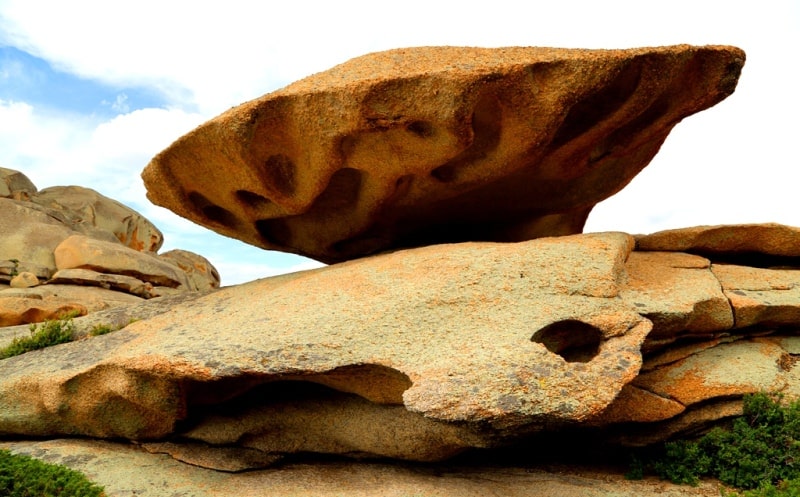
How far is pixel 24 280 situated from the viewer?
14.1m

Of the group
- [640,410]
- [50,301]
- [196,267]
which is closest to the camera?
[640,410]

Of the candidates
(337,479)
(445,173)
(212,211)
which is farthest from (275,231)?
(337,479)

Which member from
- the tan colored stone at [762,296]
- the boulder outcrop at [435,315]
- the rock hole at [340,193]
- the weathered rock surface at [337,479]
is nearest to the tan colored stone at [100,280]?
the boulder outcrop at [435,315]

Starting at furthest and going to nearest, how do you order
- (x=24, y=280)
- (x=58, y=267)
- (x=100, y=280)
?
(x=58, y=267)
(x=100, y=280)
(x=24, y=280)

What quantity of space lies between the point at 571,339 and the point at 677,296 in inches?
65.9

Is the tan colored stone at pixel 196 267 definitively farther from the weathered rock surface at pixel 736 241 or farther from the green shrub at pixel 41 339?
the weathered rock surface at pixel 736 241

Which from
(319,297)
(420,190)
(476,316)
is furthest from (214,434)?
(420,190)

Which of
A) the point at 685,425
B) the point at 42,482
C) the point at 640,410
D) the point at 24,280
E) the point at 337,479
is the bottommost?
the point at 337,479

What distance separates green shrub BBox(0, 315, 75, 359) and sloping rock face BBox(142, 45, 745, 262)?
7.54 feet

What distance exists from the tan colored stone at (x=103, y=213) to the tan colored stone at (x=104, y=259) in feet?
13.5

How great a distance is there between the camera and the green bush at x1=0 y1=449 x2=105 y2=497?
19.2 feet

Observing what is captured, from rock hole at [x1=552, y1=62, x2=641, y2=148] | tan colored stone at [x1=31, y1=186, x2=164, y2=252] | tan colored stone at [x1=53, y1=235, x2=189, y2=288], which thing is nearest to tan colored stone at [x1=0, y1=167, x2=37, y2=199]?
tan colored stone at [x1=31, y1=186, x2=164, y2=252]

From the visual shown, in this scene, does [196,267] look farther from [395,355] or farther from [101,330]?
[395,355]

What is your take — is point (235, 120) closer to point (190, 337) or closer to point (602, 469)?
point (190, 337)
